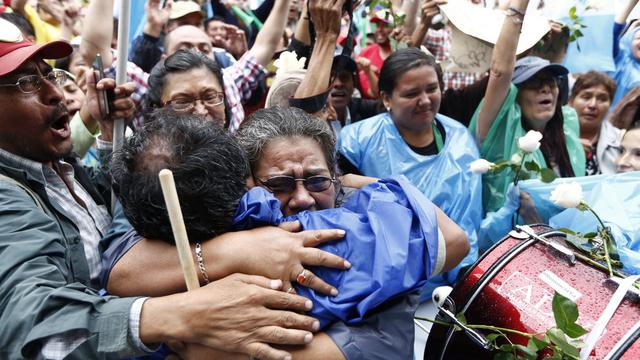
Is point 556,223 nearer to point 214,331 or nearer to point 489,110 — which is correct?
point 489,110

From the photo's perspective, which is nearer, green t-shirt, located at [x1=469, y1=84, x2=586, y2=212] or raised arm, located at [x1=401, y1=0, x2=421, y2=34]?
green t-shirt, located at [x1=469, y1=84, x2=586, y2=212]

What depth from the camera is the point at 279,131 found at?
180cm

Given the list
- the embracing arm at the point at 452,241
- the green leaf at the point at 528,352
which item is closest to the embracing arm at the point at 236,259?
the embracing arm at the point at 452,241

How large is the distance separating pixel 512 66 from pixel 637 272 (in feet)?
5.40

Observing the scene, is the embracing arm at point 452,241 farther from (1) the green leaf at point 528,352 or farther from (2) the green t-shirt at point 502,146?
(2) the green t-shirt at point 502,146

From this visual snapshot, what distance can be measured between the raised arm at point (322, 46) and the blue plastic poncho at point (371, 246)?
1040 millimetres

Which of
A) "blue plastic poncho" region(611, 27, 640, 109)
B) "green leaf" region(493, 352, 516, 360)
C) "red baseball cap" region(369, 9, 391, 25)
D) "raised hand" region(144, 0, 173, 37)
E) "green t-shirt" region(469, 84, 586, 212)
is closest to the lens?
"green leaf" region(493, 352, 516, 360)

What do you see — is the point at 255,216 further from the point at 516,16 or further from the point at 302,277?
the point at 516,16

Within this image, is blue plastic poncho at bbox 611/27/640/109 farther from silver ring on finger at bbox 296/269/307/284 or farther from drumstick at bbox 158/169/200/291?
drumstick at bbox 158/169/200/291

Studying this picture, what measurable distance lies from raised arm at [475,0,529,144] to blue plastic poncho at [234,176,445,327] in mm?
1846

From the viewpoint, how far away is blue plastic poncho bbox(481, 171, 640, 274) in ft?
7.07

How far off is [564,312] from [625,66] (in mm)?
4152

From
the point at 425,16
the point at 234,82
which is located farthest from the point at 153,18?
the point at 425,16

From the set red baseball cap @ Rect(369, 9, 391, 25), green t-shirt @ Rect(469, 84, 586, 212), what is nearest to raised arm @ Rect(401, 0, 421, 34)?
red baseball cap @ Rect(369, 9, 391, 25)
